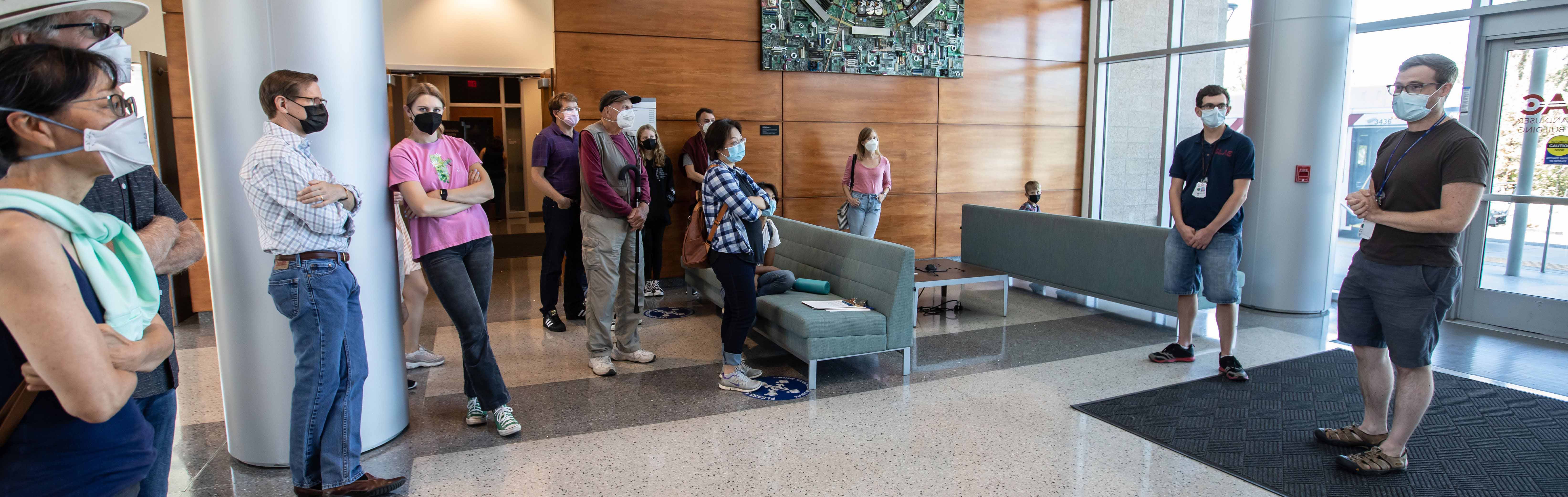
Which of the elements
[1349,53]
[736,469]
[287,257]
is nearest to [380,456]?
[287,257]

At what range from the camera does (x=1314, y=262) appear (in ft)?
19.3

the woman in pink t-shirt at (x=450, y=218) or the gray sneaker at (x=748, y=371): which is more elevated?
the woman in pink t-shirt at (x=450, y=218)

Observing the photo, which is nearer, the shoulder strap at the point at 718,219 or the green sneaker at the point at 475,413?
the green sneaker at the point at 475,413

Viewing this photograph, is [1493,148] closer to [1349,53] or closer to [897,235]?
[1349,53]

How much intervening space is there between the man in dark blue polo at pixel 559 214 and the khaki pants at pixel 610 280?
40 centimetres

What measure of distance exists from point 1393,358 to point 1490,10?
13.1 feet

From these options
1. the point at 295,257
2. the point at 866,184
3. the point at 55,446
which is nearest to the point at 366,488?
the point at 295,257

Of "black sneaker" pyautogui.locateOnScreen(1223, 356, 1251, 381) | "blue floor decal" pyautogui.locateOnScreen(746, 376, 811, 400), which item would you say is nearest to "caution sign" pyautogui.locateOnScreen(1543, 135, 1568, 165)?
"black sneaker" pyautogui.locateOnScreen(1223, 356, 1251, 381)

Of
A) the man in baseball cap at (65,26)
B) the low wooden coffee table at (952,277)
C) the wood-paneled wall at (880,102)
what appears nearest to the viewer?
the man in baseball cap at (65,26)

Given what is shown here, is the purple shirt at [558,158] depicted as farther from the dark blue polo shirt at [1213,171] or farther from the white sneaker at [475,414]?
the dark blue polo shirt at [1213,171]

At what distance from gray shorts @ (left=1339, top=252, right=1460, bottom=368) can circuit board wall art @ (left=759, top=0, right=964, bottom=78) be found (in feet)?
17.2

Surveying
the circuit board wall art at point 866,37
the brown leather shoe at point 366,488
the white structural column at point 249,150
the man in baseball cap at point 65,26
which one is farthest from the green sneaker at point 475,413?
the circuit board wall art at point 866,37

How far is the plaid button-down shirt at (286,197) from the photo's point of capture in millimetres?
2344

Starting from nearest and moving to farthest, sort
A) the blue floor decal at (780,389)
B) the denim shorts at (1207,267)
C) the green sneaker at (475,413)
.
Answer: the green sneaker at (475,413) → the blue floor decal at (780,389) → the denim shorts at (1207,267)
